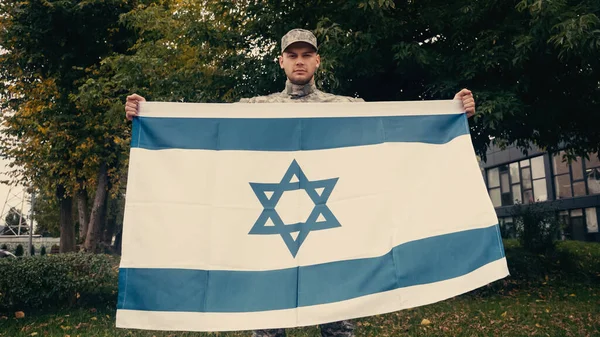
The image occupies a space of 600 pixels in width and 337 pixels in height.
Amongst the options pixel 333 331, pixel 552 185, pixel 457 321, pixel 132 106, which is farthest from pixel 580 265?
pixel 552 185

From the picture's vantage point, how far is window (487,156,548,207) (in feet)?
119

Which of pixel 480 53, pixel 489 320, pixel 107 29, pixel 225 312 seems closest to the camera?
pixel 225 312

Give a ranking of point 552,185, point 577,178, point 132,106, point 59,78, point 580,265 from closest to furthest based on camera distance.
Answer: point 132,106, point 580,265, point 59,78, point 577,178, point 552,185

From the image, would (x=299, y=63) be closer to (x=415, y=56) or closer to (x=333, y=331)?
(x=333, y=331)

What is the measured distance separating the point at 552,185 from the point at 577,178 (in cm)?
239

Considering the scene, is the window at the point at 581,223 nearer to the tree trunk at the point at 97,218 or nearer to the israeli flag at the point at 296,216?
Answer: the tree trunk at the point at 97,218

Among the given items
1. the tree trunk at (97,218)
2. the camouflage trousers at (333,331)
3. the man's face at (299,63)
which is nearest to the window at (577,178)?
the tree trunk at (97,218)

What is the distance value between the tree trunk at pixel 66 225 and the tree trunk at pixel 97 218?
3.32 meters

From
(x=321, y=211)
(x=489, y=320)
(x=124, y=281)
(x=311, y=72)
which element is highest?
(x=311, y=72)

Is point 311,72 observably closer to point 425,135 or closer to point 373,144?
point 373,144

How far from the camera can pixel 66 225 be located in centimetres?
2178

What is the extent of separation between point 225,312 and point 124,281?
0.71 metres

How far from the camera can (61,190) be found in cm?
2306

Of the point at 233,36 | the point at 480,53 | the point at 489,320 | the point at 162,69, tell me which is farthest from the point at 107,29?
the point at 489,320
